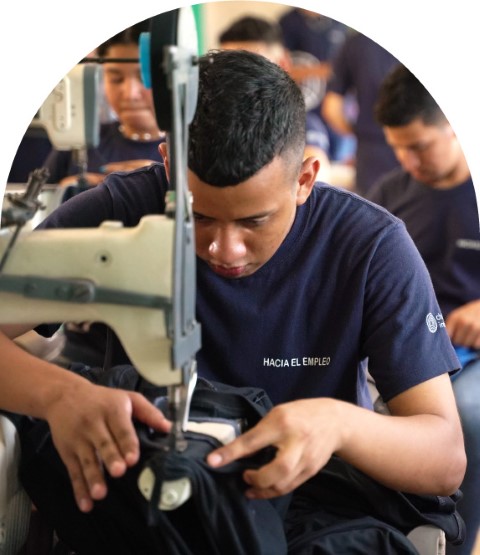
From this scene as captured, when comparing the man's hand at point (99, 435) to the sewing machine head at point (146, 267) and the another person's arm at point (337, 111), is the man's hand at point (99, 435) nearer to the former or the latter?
the sewing machine head at point (146, 267)

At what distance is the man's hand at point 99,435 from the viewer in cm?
90

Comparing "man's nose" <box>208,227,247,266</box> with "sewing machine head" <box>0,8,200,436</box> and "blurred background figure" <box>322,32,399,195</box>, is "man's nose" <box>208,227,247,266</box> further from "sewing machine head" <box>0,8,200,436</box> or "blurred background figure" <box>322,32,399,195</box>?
"blurred background figure" <box>322,32,399,195</box>

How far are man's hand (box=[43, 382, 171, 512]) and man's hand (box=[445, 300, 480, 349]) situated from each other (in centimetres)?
103

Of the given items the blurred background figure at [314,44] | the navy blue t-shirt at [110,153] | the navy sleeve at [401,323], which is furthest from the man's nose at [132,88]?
the blurred background figure at [314,44]

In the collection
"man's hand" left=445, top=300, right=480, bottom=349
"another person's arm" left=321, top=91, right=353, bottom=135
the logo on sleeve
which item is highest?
the logo on sleeve

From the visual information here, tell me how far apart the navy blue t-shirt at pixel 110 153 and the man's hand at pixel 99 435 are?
127 cm

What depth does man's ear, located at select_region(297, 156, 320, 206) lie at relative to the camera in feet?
3.78

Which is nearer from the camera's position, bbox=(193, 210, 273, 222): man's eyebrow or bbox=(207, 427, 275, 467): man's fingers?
bbox=(207, 427, 275, 467): man's fingers

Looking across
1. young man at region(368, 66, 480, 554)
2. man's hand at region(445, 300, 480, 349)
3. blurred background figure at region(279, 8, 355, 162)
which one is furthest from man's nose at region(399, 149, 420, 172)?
blurred background figure at region(279, 8, 355, 162)

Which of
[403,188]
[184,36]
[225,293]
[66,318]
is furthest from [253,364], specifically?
[403,188]

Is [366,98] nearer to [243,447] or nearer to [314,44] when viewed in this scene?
[314,44]

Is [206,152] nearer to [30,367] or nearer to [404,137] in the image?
[30,367]

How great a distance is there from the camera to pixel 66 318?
90cm

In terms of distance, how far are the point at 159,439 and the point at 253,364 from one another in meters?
0.28
